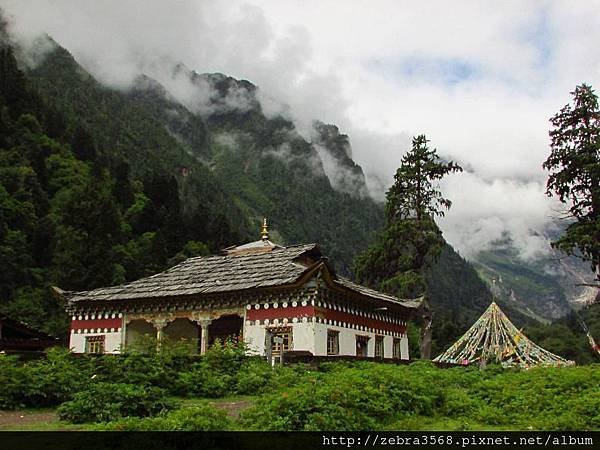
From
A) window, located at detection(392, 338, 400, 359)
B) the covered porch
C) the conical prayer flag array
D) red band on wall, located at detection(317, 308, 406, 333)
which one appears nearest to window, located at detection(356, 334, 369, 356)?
red band on wall, located at detection(317, 308, 406, 333)

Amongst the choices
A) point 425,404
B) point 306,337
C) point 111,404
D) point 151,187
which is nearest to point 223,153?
point 151,187

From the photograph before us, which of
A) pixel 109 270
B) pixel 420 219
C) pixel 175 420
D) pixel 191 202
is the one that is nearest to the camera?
pixel 175 420

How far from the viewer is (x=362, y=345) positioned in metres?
30.0

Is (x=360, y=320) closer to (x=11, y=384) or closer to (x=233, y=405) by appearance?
(x=233, y=405)

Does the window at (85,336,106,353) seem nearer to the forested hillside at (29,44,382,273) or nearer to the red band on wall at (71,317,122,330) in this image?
the red band on wall at (71,317,122,330)

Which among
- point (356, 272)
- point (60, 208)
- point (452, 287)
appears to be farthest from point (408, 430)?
point (452, 287)

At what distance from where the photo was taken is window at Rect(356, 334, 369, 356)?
1158 inches

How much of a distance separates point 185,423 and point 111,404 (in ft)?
9.24

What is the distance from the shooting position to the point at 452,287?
134m

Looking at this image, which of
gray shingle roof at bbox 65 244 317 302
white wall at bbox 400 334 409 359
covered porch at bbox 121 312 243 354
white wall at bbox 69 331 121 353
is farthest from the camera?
white wall at bbox 400 334 409 359

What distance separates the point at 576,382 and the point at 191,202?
8701 cm

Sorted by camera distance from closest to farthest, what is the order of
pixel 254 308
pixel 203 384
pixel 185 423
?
pixel 185 423 < pixel 203 384 < pixel 254 308

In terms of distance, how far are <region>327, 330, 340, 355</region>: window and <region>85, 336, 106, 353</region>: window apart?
11274 mm

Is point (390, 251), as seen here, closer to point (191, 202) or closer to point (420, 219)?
point (420, 219)
